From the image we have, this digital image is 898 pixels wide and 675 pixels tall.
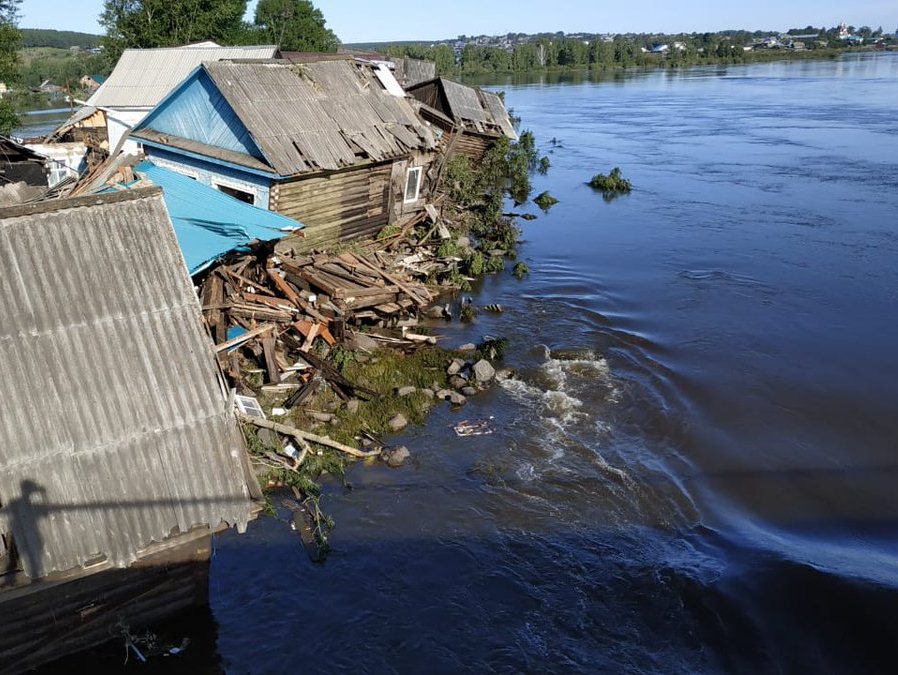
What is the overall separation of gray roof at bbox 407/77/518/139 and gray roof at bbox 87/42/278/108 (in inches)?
322

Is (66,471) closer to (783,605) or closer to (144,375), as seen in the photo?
(144,375)

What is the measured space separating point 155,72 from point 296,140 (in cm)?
1930

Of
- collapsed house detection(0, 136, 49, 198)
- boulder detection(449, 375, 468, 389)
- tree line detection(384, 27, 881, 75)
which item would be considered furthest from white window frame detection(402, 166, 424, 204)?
tree line detection(384, 27, 881, 75)

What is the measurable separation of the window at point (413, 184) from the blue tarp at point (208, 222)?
8901 millimetres

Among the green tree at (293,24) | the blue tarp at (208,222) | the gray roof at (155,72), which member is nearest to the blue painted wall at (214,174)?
the blue tarp at (208,222)

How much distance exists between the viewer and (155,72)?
32094 mm

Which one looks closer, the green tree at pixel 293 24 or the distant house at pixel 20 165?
the distant house at pixel 20 165

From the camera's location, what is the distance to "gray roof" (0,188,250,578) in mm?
6055

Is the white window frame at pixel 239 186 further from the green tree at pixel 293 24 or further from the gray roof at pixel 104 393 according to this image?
the green tree at pixel 293 24

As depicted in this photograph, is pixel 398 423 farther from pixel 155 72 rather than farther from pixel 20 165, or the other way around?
pixel 155 72

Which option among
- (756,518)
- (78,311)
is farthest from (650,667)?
(78,311)

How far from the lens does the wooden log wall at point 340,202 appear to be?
57.3 ft

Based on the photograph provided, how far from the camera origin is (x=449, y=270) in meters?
20.0

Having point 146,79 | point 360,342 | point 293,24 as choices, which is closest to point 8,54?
point 146,79
